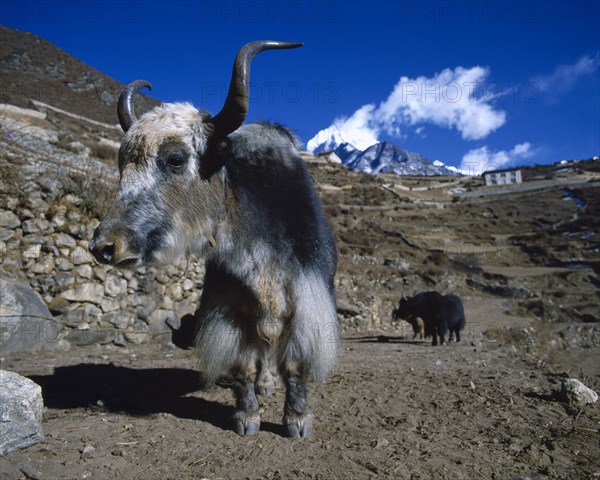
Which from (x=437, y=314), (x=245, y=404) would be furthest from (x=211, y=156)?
(x=437, y=314)

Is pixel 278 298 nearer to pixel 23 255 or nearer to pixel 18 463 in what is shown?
pixel 18 463

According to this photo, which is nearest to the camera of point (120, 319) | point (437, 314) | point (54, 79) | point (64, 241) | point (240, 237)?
point (240, 237)

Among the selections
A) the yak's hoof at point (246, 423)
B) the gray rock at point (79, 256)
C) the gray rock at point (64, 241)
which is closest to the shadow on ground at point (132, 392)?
the yak's hoof at point (246, 423)

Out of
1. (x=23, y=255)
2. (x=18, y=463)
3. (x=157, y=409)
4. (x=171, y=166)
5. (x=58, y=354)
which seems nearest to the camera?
(x=18, y=463)

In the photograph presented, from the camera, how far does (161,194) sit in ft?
8.86

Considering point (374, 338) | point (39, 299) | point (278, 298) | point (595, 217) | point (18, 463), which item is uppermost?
point (595, 217)

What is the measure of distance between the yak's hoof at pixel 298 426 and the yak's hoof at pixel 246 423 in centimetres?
24

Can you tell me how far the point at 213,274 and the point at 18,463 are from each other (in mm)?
1650

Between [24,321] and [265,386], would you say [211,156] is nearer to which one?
[265,386]

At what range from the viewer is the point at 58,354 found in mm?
5328

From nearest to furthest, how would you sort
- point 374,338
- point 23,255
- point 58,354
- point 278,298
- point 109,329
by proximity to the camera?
point 278,298, point 58,354, point 23,255, point 109,329, point 374,338

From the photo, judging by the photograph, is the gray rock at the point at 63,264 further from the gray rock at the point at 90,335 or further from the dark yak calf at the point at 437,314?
the dark yak calf at the point at 437,314

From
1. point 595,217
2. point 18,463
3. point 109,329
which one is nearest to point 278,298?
point 18,463

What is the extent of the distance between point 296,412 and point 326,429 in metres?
0.33
